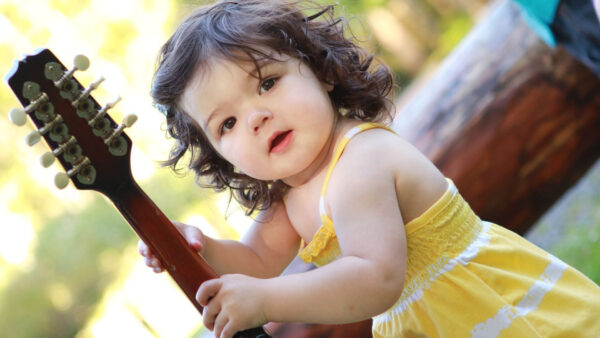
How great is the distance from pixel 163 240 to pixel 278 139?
23cm

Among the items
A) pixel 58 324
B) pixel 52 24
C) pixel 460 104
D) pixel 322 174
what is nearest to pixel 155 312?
pixel 58 324

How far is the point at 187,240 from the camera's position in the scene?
103 centimetres

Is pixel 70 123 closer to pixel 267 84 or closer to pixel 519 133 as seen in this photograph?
pixel 267 84

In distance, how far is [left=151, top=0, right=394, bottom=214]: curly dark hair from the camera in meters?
0.98

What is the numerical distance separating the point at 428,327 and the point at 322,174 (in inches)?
11.6

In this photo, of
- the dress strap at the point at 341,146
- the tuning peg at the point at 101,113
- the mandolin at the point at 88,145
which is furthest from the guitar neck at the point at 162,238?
the dress strap at the point at 341,146

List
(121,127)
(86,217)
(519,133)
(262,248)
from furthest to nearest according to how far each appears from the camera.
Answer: (86,217) → (519,133) → (262,248) → (121,127)

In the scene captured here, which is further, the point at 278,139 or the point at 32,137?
the point at 278,139

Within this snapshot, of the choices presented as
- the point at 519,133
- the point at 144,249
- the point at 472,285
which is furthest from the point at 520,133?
the point at 144,249

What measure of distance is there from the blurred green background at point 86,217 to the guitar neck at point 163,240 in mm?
2247

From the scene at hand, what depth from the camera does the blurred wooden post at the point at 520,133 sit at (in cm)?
172

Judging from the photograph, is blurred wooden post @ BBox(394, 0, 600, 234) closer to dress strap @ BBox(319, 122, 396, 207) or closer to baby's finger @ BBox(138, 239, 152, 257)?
dress strap @ BBox(319, 122, 396, 207)

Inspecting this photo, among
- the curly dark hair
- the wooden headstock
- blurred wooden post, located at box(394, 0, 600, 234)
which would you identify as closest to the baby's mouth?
the curly dark hair

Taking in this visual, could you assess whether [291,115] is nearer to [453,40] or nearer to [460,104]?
[460,104]
